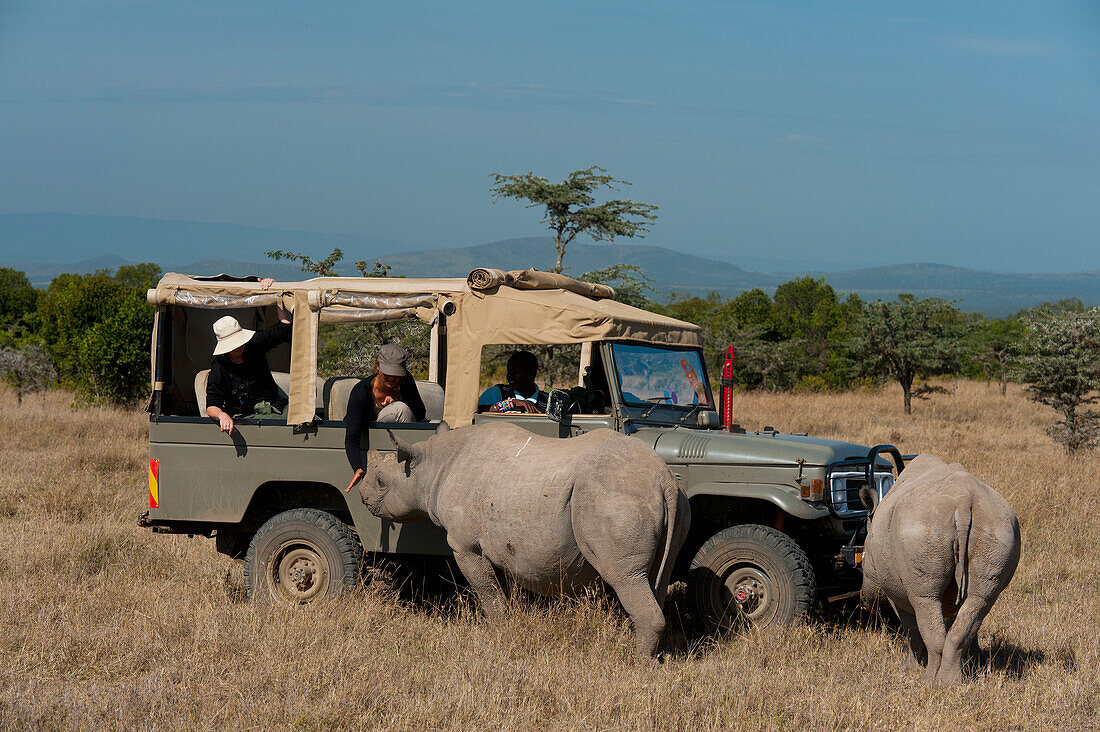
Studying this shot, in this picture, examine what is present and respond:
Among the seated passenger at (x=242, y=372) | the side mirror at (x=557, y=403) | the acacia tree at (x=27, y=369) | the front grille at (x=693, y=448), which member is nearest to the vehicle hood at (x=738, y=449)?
the front grille at (x=693, y=448)

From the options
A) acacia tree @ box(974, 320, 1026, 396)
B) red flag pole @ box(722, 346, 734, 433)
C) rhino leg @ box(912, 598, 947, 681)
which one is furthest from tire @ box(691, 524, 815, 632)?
acacia tree @ box(974, 320, 1026, 396)

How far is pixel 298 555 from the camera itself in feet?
24.5

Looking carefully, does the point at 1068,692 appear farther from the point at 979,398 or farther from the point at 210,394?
the point at 979,398

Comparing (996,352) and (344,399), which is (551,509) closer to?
(344,399)

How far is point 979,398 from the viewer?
2997 centimetres

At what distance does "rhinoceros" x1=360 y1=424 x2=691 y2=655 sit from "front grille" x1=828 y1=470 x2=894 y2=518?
126 centimetres

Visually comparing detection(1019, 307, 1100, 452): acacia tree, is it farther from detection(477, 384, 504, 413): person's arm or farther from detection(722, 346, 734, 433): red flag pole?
detection(477, 384, 504, 413): person's arm

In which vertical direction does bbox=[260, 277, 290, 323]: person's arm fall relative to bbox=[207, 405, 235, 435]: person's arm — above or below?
above

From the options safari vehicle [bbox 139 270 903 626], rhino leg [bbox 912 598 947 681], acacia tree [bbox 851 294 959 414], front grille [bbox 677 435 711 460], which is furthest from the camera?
acacia tree [bbox 851 294 959 414]

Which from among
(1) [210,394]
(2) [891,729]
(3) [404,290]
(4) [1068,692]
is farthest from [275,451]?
(4) [1068,692]

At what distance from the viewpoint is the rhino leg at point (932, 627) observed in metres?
5.55

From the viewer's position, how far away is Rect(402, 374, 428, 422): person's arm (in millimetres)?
7523

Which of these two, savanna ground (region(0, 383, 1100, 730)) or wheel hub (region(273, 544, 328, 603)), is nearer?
savanna ground (region(0, 383, 1100, 730))

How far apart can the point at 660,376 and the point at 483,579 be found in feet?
7.10
